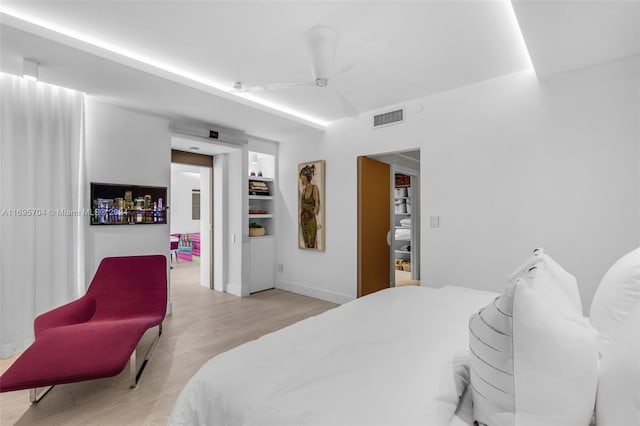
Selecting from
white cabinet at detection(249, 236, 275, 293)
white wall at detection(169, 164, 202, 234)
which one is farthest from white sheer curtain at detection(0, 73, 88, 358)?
white wall at detection(169, 164, 202, 234)

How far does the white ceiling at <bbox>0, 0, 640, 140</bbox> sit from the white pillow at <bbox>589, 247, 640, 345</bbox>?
1.55 metres

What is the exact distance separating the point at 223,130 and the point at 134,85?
163cm

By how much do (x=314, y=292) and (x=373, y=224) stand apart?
4.54ft

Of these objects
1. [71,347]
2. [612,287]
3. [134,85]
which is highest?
[134,85]

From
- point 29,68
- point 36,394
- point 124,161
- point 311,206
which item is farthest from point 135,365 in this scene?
point 311,206

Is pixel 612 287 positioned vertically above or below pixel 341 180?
below

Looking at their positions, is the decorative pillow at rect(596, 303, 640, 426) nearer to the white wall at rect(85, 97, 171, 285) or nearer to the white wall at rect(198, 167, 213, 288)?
the white wall at rect(85, 97, 171, 285)

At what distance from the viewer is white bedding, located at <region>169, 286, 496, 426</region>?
98cm

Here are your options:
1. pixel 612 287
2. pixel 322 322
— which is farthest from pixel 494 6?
pixel 322 322

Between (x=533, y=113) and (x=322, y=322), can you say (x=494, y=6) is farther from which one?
(x=322, y=322)

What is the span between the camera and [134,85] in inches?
112

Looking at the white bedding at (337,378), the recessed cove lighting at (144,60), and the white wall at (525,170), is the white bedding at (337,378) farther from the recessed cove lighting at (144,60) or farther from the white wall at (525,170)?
the recessed cove lighting at (144,60)

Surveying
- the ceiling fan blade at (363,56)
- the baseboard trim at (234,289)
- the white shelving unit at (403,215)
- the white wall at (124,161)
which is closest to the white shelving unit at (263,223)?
the baseboard trim at (234,289)

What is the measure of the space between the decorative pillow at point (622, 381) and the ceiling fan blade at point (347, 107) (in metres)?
3.15
